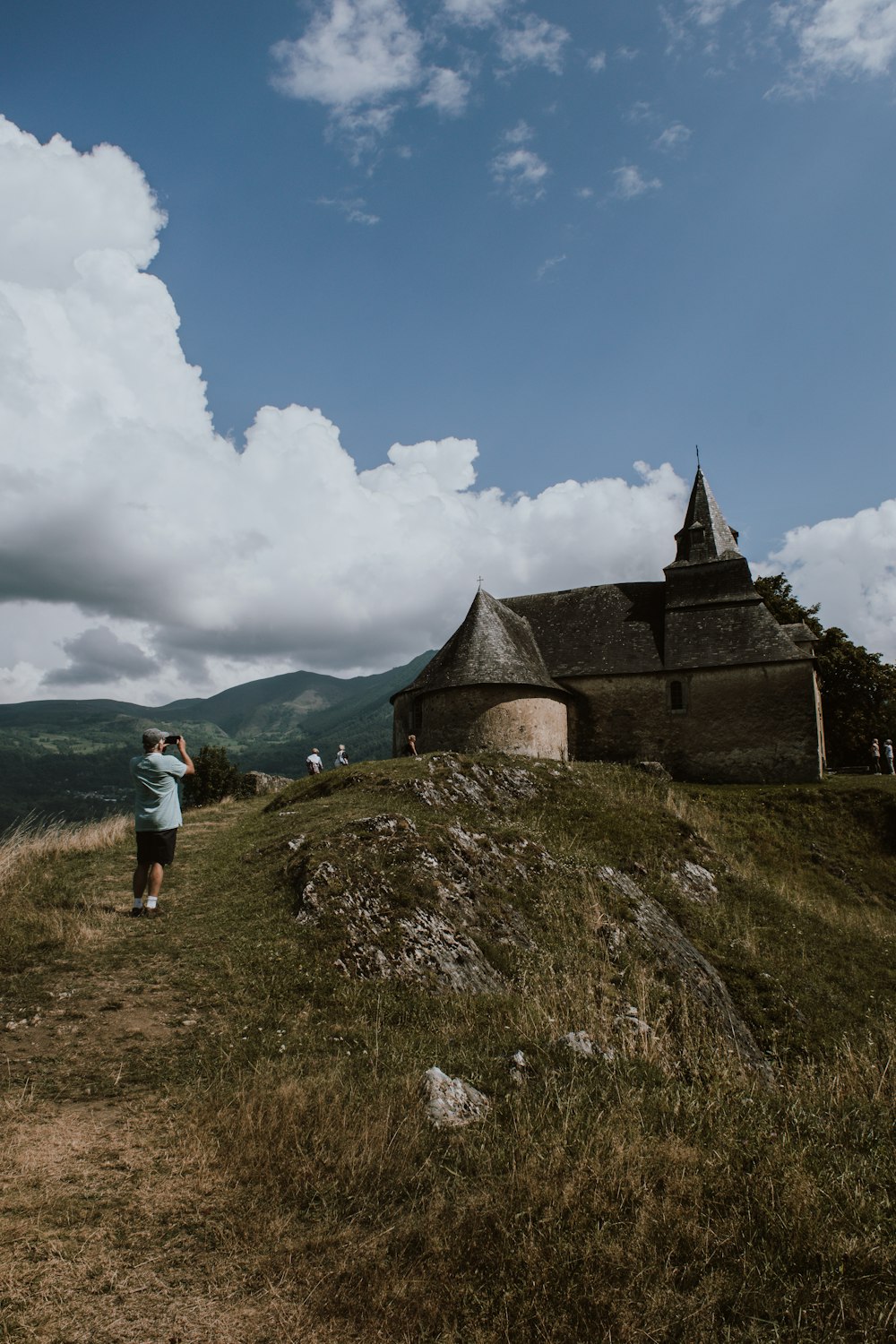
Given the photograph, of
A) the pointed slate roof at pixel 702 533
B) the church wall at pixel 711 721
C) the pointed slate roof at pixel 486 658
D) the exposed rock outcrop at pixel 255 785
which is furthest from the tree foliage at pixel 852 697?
the exposed rock outcrop at pixel 255 785

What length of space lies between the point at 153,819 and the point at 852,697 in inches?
1526

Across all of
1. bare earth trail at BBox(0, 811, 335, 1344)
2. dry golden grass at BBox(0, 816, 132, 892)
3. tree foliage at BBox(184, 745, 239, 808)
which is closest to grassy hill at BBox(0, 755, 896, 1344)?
bare earth trail at BBox(0, 811, 335, 1344)

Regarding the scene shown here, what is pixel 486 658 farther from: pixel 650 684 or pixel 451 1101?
pixel 451 1101

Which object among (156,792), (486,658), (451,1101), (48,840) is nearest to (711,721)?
(486,658)

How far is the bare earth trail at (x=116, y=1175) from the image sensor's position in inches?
122

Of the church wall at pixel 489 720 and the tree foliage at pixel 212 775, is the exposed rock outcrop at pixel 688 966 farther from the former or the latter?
the tree foliage at pixel 212 775

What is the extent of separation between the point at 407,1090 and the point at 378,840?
22.1ft

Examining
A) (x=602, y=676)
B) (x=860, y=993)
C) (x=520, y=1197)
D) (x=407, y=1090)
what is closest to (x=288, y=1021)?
(x=407, y=1090)

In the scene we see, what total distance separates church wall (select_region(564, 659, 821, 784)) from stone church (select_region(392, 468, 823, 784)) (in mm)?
41

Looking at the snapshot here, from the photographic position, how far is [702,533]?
35531 mm

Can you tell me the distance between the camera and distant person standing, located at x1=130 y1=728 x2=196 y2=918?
9328mm

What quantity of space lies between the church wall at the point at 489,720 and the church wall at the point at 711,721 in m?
3.05

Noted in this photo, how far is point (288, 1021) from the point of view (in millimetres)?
6664

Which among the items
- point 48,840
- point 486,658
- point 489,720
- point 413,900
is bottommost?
point 413,900
